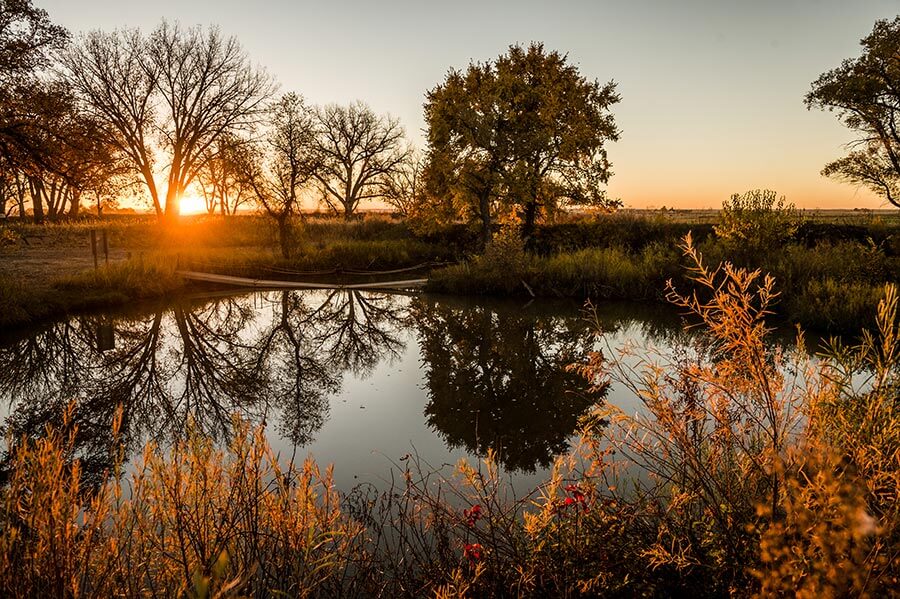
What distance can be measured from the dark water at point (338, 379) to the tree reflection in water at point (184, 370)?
0.12 ft

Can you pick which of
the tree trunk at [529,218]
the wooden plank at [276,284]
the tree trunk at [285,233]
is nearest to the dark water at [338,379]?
the wooden plank at [276,284]

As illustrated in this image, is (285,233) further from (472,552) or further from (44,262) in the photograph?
(472,552)

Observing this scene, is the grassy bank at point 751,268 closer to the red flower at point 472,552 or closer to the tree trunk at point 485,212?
the tree trunk at point 485,212

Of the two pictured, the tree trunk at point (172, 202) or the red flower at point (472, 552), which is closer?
the red flower at point (472, 552)

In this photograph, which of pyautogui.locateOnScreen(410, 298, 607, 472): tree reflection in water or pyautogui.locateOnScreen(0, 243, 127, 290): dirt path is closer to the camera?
pyautogui.locateOnScreen(410, 298, 607, 472): tree reflection in water

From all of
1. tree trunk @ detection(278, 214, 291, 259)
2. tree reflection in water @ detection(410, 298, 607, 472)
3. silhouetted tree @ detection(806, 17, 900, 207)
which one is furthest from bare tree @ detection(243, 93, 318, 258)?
silhouetted tree @ detection(806, 17, 900, 207)

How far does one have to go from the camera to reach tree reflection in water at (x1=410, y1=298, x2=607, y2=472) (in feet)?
19.6

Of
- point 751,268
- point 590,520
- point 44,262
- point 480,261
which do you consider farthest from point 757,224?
point 44,262

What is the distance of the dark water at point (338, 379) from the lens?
5.96 metres

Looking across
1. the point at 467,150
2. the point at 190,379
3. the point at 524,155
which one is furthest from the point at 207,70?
the point at 190,379

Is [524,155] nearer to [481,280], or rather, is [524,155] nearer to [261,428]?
[481,280]

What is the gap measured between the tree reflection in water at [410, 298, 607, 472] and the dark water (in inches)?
1.2

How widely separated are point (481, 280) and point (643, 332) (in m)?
6.84

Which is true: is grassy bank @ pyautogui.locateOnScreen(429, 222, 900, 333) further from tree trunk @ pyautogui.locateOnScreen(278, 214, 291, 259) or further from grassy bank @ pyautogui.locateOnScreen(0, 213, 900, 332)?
tree trunk @ pyautogui.locateOnScreen(278, 214, 291, 259)
